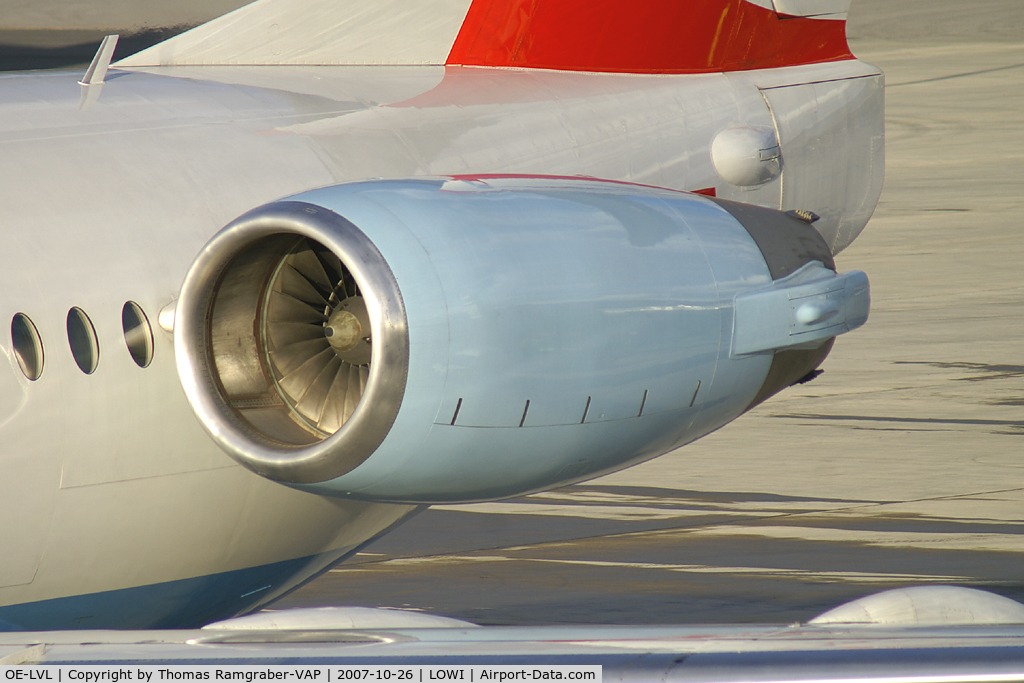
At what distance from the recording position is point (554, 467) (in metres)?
5.12

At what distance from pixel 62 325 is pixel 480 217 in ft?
4.91

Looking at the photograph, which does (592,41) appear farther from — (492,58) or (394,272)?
(394,272)

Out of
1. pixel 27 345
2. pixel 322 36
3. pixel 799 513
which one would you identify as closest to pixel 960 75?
pixel 799 513

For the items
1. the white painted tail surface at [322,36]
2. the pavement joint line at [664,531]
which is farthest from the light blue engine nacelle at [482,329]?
the pavement joint line at [664,531]

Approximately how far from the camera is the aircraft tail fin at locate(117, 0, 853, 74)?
289 inches

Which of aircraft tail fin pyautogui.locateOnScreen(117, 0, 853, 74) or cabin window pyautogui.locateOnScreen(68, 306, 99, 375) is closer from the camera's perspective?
cabin window pyautogui.locateOnScreen(68, 306, 99, 375)

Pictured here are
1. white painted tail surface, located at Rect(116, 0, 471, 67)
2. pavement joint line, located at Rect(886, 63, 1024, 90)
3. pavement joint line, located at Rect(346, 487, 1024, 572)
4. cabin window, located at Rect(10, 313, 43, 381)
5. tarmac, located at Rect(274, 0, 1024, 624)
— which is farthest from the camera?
pavement joint line, located at Rect(886, 63, 1024, 90)

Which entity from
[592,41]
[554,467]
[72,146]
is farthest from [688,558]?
[72,146]

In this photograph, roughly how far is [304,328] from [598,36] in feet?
8.80

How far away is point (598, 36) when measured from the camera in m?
7.38

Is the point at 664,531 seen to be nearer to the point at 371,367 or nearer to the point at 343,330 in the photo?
the point at 343,330

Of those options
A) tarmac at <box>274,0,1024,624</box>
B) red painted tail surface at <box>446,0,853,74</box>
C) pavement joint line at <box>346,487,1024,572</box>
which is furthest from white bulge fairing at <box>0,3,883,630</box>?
pavement joint line at <box>346,487,1024,572</box>

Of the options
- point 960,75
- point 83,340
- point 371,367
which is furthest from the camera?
point 960,75

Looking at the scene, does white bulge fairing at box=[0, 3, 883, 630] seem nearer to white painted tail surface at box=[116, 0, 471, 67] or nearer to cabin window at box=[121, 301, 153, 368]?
cabin window at box=[121, 301, 153, 368]
